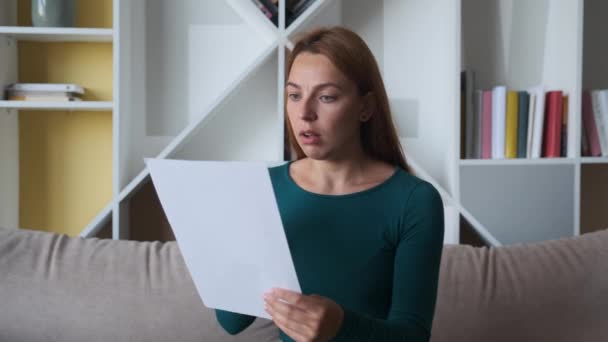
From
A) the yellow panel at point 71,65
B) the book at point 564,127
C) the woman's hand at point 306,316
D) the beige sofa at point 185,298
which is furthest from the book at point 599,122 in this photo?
the yellow panel at point 71,65

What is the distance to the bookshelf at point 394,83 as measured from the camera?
1884 millimetres

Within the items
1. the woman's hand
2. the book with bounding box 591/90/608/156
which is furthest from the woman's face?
the book with bounding box 591/90/608/156

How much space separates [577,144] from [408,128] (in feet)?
1.78

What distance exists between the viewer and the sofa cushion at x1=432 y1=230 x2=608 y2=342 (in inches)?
→ 60.4

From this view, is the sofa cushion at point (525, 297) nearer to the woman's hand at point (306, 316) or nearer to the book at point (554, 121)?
the book at point (554, 121)

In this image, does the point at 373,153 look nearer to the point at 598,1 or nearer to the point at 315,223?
the point at 315,223

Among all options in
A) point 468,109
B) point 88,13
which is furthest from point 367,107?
point 88,13

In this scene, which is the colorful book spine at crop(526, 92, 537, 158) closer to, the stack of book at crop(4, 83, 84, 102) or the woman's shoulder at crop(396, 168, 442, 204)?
the woman's shoulder at crop(396, 168, 442, 204)

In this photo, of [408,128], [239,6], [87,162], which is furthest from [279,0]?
[87,162]

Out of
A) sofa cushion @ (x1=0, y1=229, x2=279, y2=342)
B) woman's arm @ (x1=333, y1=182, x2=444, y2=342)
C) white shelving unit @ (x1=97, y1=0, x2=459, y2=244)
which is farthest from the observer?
white shelving unit @ (x1=97, y1=0, x2=459, y2=244)

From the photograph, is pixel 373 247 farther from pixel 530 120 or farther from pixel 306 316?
pixel 530 120

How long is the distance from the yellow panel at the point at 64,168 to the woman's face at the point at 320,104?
4.48ft

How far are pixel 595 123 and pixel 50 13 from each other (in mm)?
1696

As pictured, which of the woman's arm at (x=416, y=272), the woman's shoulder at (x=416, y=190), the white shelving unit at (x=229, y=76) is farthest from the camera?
the white shelving unit at (x=229, y=76)
